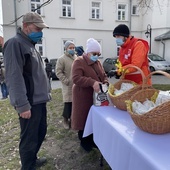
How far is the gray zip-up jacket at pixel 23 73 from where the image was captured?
189 cm

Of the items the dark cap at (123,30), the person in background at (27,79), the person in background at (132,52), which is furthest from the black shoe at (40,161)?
the dark cap at (123,30)

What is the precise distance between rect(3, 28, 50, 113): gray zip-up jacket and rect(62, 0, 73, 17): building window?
1464cm

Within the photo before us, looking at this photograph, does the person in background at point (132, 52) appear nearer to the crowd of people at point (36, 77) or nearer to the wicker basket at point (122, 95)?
the crowd of people at point (36, 77)

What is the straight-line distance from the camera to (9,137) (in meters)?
3.60

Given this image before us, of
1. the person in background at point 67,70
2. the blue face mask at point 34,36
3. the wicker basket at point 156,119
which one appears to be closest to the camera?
the wicker basket at point 156,119

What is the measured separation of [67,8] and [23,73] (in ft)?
49.2

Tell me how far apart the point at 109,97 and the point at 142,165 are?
993 millimetres

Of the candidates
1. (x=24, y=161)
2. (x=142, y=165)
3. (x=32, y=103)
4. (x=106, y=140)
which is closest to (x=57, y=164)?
(x=24, y=161)

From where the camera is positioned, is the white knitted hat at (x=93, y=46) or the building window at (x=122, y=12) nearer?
the white knitted hat at (x=93, y=46)

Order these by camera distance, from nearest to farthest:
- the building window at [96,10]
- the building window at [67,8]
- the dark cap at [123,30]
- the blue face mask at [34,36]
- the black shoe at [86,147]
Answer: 1. the blue face mask at [34,36]
2. the dark cap at [123,30]
3. the black shoe at [86,147]
4. the building window at [67,8]
5. the building window at [96,10]

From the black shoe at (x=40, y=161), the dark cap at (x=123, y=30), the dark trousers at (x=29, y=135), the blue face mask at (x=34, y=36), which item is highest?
the dark cap at (x=123, y=30)

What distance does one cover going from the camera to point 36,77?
2092 mm

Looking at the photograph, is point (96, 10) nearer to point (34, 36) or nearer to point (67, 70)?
point (67, 70)

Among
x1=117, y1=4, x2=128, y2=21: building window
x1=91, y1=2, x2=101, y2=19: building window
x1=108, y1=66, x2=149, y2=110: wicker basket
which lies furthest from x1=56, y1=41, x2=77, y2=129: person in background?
x1=117, y1=4, x2=128, y2=21: building window
